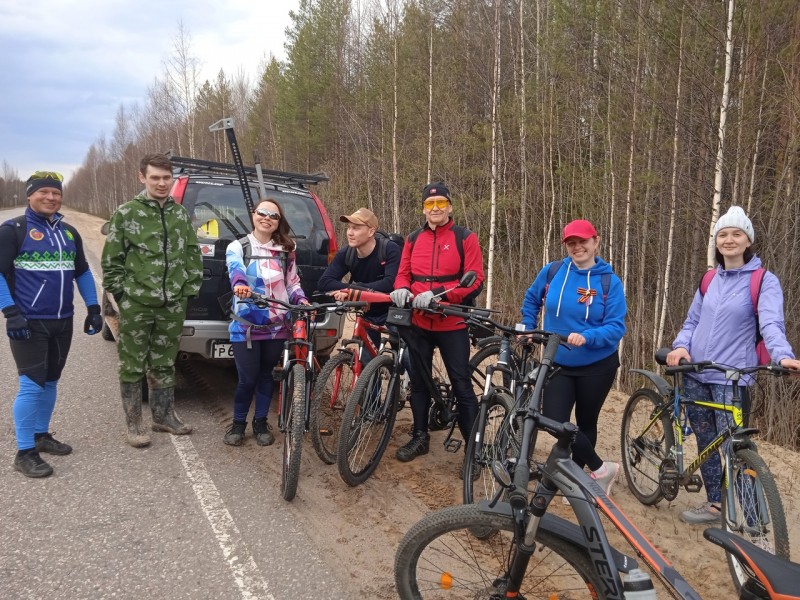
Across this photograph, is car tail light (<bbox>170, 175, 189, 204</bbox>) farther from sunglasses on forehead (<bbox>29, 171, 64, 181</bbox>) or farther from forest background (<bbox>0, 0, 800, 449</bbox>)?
forest background (<bbox>0, 0, 800, 449</bbox>)

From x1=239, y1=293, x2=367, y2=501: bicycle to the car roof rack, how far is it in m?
2.04

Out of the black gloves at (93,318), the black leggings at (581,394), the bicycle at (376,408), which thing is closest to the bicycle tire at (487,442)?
the black leggings at (581,394)

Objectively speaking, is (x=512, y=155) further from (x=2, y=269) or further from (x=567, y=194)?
(x=2, y=269)

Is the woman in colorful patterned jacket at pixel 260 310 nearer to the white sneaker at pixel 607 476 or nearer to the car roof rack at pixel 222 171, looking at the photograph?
the car roof rack at pixel 222 171

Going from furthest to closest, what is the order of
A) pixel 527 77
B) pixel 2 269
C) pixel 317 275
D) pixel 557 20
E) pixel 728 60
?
pixel 527 77
pixel 557 20
pixel 728 60
pixel 317 275
pixel 2 269

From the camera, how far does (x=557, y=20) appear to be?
12.3 m

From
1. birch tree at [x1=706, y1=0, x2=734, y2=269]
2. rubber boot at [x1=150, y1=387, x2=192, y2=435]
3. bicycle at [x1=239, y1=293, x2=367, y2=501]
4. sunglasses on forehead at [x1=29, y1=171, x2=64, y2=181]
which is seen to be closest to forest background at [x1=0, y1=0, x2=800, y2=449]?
birch tree at [x1=706, y1=0, x2=734, y2=269]

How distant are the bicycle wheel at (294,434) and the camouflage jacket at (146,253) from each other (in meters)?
1.37

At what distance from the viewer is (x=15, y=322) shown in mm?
3730

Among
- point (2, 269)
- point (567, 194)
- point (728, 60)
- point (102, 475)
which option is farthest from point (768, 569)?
point (567, 194)

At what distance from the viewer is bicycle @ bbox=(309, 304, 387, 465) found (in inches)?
159

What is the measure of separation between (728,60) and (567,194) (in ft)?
19.3

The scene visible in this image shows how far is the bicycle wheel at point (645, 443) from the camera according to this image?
3.89 meters

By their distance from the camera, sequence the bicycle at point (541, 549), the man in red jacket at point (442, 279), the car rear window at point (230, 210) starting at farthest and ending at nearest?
the car rear window at point (230, 210) < the man in red jacket at point (442, 279) < the bicycle at point (541, 549)
